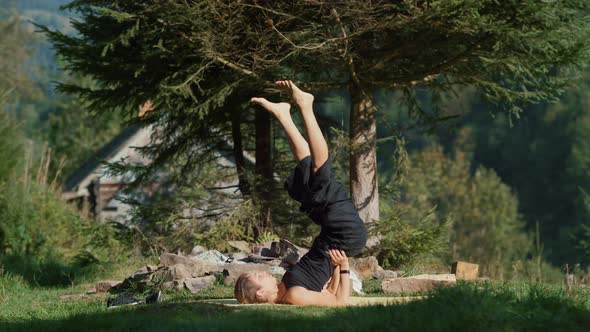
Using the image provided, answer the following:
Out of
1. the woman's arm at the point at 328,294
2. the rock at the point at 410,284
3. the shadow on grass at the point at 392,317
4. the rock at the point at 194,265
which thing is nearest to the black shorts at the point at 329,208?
the woman's arm at the point at 328,294

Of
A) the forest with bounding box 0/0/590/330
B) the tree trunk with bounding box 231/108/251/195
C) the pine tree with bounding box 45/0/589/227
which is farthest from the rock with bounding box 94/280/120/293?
the tree trunk with bounding box 231/108/251/195

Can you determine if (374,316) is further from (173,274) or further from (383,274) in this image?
(383,274)

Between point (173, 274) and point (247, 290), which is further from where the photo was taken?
point (173, 274)

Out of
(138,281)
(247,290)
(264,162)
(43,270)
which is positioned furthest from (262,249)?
(43,270)

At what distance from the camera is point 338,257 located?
8.49 m

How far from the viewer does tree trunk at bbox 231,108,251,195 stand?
1603 centimetres

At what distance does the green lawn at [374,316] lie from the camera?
21.2ft

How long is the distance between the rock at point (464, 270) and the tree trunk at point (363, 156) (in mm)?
2842

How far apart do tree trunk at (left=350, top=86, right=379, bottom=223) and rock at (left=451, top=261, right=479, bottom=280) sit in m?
2.84

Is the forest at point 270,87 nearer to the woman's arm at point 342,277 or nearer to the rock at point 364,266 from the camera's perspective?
the rock at point 364,266

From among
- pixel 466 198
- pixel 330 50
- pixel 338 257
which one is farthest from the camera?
pixel 466 198

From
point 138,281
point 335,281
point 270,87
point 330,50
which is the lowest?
point 138,281

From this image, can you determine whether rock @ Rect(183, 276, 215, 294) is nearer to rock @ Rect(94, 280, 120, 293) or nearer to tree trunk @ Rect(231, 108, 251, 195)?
rock @ Rect(94, 280, 120, 293)

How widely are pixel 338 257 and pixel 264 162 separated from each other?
26.5ft
